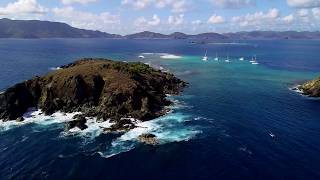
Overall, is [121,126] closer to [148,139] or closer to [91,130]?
[91,130]

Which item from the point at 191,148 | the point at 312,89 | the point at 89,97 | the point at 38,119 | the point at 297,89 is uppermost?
the point at 89,97

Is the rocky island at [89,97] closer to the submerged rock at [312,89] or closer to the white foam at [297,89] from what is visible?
the white foam at [297,89]

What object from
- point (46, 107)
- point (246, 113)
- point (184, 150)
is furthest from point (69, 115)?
point (246, 113)

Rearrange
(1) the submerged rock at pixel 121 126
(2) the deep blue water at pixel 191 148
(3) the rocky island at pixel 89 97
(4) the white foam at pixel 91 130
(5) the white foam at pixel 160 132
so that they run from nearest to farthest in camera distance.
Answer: (2) the deep blue water at pixel 191 148, (5) the white foam at pixel 160 132, (4) the white foam at pixel 91 130, (1) the submerged rock at pixel 121 126, (3) the rocky island at pixel 89 97

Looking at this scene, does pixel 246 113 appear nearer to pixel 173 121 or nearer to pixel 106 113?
pixel 173 121

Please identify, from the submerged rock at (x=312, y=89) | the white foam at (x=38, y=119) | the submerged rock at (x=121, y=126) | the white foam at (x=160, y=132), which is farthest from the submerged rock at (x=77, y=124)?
the submerged rock at (x=312, y=89)

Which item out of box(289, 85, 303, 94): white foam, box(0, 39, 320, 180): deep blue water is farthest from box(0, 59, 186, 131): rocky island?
box(289, 85, 303, 94): white foam

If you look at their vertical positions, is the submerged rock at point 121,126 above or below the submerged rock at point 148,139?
above

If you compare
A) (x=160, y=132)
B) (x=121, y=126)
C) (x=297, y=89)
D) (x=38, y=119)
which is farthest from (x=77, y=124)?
(x=297, y=89)
